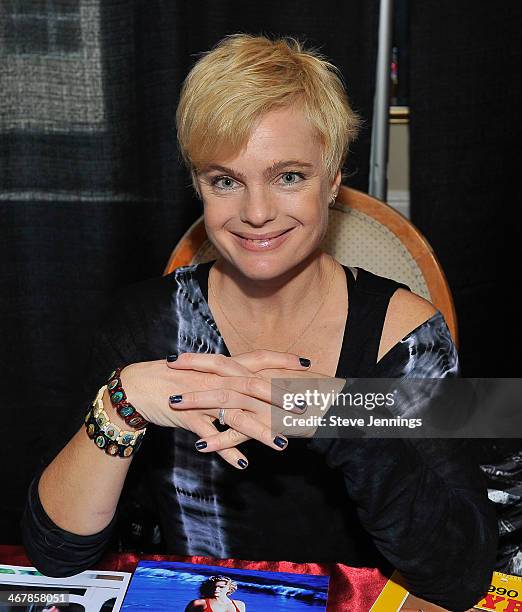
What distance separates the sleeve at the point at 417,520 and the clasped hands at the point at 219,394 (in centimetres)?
10

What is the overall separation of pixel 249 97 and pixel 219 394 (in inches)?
19.9

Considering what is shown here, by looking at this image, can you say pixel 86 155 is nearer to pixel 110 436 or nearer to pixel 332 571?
pixel 110 436

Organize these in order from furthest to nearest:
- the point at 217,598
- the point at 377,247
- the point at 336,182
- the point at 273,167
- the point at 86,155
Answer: the point at 86,155
the point at 377,247
the point at 336,182
the point at 273,167
the point at 217,598

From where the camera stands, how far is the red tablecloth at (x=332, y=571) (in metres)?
1.19

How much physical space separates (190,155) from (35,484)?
2.08 ft

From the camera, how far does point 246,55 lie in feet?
4.62

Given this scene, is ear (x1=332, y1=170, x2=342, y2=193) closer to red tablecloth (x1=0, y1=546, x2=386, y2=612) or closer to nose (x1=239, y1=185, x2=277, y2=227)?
nose (x1=239, y1=185, x2=277, y2=227)

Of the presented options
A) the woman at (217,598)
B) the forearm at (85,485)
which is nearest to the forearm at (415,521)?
the woman at (217,598)

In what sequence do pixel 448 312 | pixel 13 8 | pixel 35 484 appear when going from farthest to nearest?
pixel 13 8 → pixel 448 312 → pixel 35 484

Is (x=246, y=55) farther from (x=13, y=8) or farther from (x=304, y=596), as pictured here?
(x=13, y=8)

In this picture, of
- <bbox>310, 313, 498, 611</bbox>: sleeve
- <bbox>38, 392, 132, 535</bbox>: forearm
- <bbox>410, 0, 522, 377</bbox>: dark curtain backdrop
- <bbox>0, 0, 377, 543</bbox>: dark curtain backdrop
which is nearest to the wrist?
<bbox>38, 392, 132, 535</bbox>: forearm

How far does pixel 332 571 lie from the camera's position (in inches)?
49.1

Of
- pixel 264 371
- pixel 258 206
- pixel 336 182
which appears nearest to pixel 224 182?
pixel 258 206

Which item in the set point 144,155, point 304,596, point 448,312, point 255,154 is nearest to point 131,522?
point 304,596
